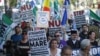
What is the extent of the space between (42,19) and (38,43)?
Result: 0.61 meters

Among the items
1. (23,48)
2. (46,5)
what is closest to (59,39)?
(23,48)

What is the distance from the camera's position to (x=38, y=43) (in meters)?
6.62

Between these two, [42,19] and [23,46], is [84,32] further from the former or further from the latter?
[23,46]

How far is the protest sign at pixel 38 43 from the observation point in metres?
6.62

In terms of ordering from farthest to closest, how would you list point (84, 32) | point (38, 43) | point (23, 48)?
point (84, 32) → point (23, 48) → point (38, 43)

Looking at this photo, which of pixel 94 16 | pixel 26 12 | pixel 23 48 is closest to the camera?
pixel 23 48

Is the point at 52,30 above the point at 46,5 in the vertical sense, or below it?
below

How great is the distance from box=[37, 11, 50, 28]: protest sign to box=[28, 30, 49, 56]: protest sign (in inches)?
12.7

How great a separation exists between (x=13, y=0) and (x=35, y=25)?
86 cm

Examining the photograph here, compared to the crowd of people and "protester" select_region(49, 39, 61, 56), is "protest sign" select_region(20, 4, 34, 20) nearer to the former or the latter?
the crowd of people

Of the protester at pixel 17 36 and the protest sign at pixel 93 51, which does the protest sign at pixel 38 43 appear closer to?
the protester at pixel 17 36

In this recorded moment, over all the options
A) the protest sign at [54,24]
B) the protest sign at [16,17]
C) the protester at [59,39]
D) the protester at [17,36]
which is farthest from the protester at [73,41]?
the protest sign at [16,17]

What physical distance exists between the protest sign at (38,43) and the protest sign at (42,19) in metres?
0.32

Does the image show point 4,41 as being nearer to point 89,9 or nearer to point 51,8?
point 51,8
